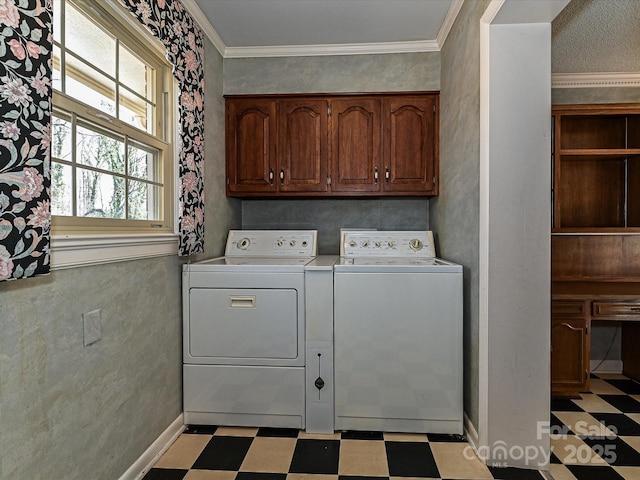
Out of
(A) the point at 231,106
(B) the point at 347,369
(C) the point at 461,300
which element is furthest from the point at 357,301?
(A) the point at 231,106

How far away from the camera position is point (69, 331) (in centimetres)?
136

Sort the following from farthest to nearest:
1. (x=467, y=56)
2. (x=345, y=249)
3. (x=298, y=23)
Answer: (x=345, y=249) → (x=298, y=23) → (x=467, y=56)

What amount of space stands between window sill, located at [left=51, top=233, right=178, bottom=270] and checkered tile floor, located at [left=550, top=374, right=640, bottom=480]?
7.06 feet

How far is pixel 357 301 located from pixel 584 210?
220 cm

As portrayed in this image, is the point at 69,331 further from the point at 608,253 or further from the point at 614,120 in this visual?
the point at 614,120

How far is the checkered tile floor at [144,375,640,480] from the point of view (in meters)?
1.82

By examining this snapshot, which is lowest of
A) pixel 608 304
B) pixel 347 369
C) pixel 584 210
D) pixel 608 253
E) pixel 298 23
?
pixel 347 369

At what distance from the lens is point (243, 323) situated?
7.24 feet

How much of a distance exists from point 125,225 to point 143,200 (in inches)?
9.6

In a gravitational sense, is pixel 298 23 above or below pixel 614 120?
above

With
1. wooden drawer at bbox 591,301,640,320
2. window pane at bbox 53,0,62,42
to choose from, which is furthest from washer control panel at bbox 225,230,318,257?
wooden drawer at bbox 591,301,640,320

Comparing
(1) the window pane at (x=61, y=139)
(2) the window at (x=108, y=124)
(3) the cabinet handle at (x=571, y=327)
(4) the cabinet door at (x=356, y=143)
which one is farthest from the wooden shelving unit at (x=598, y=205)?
(1) the window pane at (x=61, y=139)

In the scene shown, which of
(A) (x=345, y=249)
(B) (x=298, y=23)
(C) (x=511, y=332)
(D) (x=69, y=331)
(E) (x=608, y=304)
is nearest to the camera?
(D) (x=69, y=331)

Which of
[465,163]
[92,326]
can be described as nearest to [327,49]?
[465,163]
